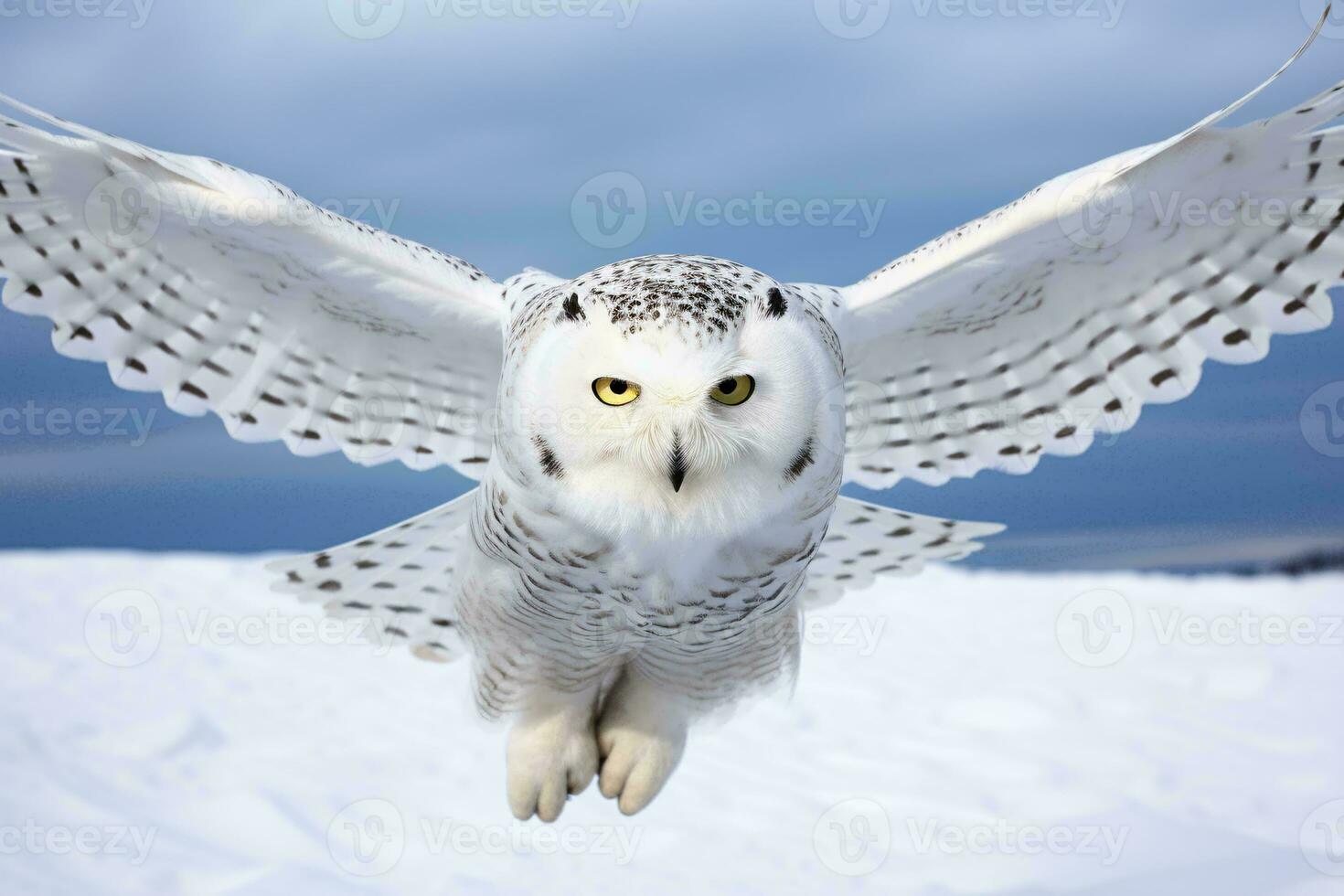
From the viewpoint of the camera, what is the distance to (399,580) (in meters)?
2.88

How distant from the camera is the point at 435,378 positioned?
2.92 metres

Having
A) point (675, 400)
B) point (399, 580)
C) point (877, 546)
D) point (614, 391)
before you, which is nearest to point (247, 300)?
point (399, 580)

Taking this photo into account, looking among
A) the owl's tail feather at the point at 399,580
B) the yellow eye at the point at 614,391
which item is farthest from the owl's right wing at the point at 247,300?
the yellow eye at the point at 614,391

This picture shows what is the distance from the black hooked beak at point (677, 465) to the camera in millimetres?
1698

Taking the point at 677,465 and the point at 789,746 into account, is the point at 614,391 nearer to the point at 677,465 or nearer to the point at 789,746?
the point at 677,465

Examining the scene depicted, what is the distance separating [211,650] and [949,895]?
4659mm

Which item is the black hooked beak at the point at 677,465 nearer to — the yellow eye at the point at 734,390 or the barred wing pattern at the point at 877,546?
the yellow eye at the point at 734,390

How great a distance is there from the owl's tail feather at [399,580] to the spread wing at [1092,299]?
1139 mm

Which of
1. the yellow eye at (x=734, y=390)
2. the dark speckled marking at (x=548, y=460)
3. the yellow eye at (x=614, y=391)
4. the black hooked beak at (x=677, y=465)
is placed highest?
the yellow eye at (x=734, y=390)

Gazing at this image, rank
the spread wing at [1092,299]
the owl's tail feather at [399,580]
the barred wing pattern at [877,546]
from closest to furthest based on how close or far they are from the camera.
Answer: the spread wing at [1092,299]
the owl's tail feather at [399,580]
the barred wing pattern at [877,546]

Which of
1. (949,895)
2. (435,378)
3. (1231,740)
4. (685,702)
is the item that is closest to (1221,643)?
(1231,740)

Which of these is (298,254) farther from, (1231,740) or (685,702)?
(1231,740)

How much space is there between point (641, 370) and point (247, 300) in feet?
4.81

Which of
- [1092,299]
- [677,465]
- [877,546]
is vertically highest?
[1092,299]
